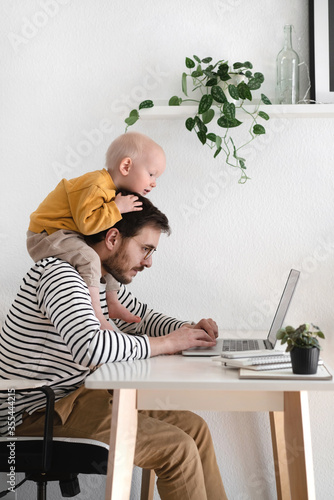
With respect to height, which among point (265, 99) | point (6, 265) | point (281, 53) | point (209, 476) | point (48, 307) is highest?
point (281, 53)

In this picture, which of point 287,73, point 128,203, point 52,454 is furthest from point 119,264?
point 287,73

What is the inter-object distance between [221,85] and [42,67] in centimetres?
69

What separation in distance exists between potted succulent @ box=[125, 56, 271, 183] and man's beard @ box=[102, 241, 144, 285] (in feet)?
2.01

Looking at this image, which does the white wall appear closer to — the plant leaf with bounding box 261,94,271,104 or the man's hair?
the plant leaf with bounding box 261,94,271,104

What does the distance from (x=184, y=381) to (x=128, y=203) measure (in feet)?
2.33

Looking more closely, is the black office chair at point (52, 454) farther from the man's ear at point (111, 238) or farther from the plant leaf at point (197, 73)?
the plant leaf at point (197, 73)

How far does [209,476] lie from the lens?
172 centimetres

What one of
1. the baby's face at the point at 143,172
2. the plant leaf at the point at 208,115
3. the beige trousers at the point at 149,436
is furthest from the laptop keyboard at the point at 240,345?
the plant leaf at the point at 208,115

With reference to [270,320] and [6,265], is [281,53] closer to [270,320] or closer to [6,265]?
[270,320]

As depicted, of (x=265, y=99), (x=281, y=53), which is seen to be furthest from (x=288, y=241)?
(x=281, y=53)

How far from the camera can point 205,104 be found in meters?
2.12

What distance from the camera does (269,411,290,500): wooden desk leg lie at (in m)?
2.06

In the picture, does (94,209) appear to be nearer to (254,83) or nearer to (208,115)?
(208,115)

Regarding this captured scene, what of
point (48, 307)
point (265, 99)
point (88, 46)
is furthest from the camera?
point (88, 46)
